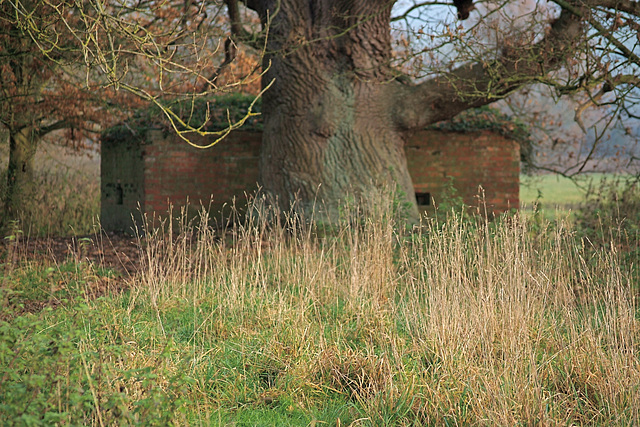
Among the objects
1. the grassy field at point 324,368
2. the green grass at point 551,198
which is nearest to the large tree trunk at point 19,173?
the grassy field at point 324,368

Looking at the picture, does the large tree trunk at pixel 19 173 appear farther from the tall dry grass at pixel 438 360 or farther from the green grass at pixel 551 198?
the green grass at pixel 551 198

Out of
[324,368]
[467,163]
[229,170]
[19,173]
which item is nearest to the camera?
[324,368]

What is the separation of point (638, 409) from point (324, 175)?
254 inches

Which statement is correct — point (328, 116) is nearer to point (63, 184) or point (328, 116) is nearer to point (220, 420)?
point (220, 420)

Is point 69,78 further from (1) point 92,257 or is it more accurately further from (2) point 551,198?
(2) point 551,198

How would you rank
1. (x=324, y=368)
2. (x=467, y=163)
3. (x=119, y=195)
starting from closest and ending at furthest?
(x=324, y=368) < (x=467, y=163) < (x=119, y=195)

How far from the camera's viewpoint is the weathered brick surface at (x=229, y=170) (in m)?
11.4

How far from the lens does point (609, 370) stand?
12.9 feet

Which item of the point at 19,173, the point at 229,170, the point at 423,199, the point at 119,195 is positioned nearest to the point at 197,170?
the point at 229,170

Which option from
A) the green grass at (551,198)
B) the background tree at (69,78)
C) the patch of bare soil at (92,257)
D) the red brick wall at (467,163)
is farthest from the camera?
the red brick wall at (467,163)

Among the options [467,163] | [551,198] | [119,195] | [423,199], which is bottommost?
[551,198]

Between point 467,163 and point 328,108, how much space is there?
12.3 ft

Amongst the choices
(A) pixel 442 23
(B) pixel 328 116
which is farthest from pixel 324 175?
(A) pixel 442 23

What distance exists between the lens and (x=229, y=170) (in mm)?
11766
